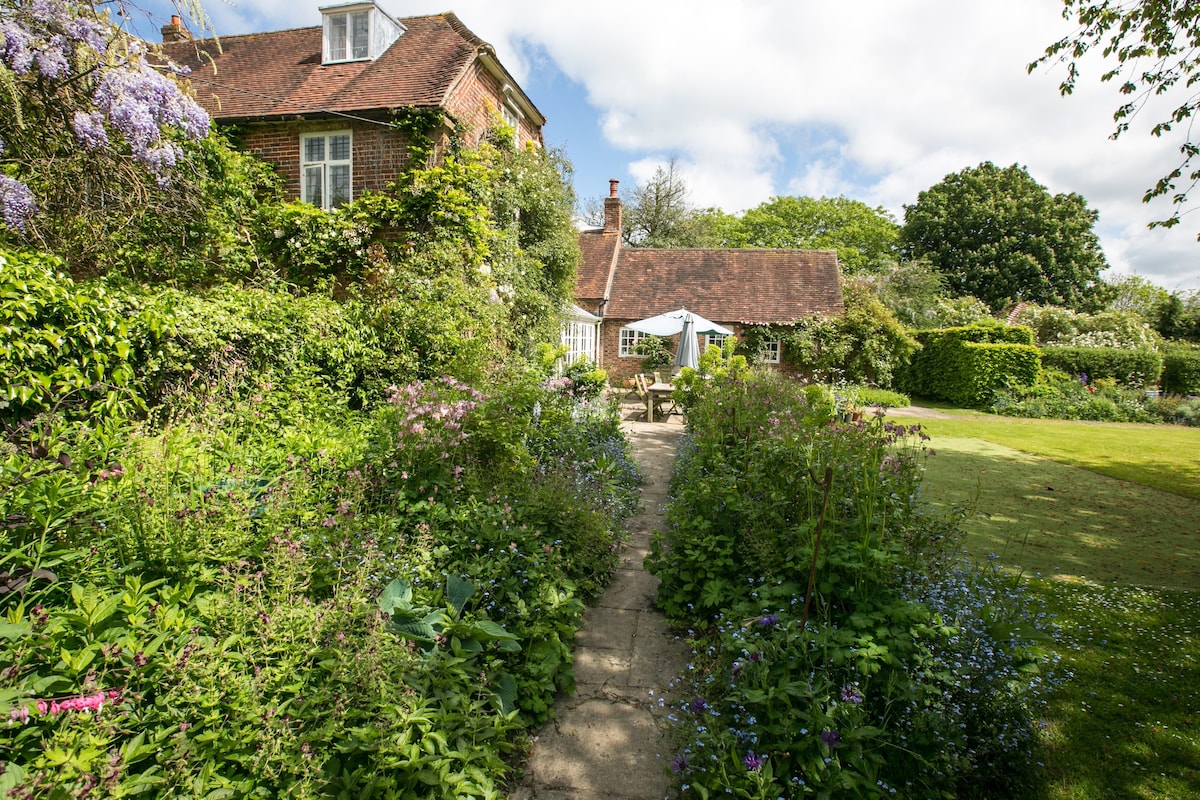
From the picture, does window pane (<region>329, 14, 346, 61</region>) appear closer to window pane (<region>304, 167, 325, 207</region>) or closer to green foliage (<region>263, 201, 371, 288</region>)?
window pane (<region>304, 167, 325, 207</region>)

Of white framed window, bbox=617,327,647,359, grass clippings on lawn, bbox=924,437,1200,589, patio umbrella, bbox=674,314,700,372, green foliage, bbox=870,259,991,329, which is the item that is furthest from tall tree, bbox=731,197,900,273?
grass clippings on lawn, bbox=924,437,1200,589

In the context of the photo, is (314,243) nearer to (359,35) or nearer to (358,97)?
(358,97)

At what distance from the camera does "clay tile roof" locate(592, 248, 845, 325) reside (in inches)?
881

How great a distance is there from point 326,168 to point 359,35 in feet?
12.1

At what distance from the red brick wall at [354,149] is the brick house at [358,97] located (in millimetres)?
20

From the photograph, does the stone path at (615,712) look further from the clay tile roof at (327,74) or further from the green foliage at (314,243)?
the clay tile roof at (327,74)

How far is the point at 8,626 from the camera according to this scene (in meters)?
1.86

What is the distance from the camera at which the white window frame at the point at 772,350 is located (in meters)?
22.0

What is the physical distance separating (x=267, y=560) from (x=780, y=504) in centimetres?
307

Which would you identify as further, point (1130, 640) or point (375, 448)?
point (375, 448)

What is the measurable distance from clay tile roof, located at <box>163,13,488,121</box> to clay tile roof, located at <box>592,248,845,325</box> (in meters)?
12.4

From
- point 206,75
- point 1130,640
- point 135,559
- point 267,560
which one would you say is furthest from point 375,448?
point 206,75

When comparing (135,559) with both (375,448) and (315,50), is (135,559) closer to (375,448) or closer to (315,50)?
(375,448)

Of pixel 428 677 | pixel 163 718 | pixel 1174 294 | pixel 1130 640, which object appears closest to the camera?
pixel 163 718
